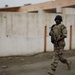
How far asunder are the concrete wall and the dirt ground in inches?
13.8

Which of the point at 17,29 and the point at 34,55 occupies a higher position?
the point at 17,29

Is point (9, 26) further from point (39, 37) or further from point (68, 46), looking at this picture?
point (68, 46)

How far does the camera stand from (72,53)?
11.2 meters

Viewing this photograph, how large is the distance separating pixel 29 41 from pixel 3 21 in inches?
61.7

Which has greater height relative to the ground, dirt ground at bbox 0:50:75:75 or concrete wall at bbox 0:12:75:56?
concrete wall at bbox 0:12:75:56

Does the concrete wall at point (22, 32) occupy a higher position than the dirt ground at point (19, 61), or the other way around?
the concrete wall at point (22, 32)

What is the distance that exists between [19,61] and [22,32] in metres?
1.59

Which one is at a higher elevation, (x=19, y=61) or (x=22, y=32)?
(x=22, y=32)

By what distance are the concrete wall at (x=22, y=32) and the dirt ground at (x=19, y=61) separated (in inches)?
13.8

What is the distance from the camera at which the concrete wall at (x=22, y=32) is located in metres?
10.0

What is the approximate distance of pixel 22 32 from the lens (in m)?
10.4

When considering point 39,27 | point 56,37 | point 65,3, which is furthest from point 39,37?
point 65,3

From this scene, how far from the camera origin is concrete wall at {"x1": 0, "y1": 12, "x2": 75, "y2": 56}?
32.8 feet

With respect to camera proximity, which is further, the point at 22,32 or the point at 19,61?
the point at 22,32
